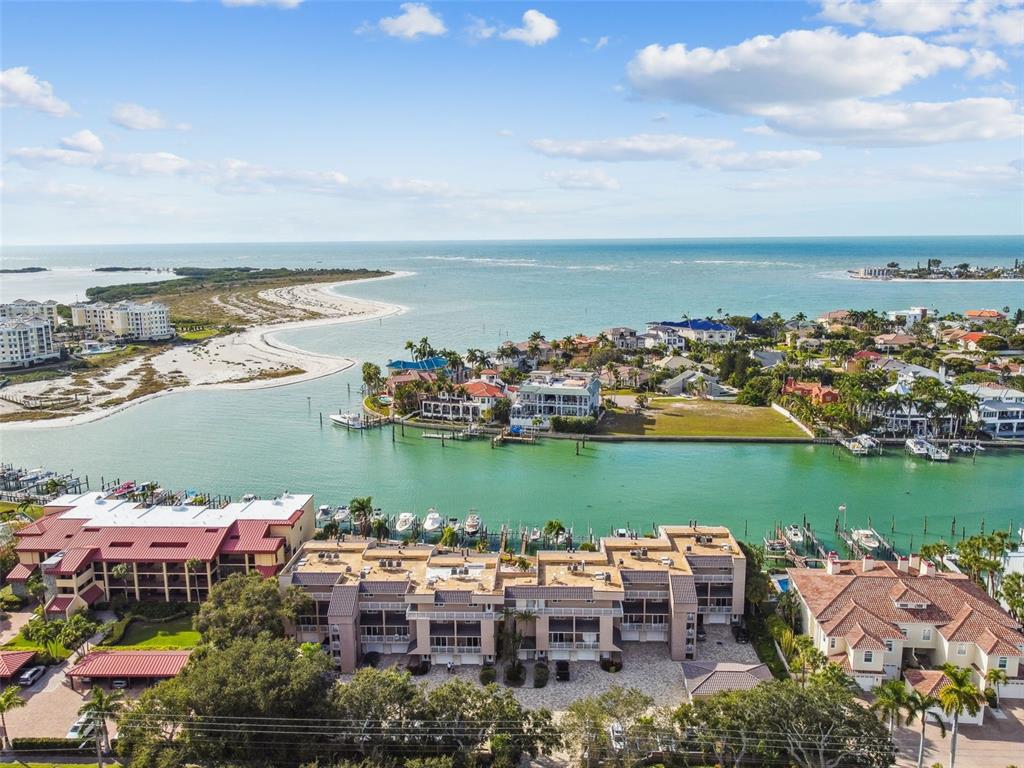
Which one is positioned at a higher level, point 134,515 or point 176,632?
point 134,515

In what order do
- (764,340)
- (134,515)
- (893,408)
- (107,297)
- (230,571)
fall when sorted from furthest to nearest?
(107,297) < (764,340) < (893,408) < (134,515) < (230,571)

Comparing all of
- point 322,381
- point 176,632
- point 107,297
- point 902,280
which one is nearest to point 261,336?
point 322,381

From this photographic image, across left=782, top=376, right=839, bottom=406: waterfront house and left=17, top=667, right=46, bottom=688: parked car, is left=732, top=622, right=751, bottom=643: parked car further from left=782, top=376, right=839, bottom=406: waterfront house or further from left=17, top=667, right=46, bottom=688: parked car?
left=782, top=376, right=839, bottom=406: waterfront house

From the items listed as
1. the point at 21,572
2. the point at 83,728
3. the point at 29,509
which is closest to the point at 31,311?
the point at 29,509

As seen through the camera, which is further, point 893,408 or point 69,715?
point 893,408

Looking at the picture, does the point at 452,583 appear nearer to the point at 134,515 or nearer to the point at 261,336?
the point at 134,515

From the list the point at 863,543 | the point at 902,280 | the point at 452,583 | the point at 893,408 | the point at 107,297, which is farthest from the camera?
the point at 902,280

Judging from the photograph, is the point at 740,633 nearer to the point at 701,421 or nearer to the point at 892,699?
the point at 892,699

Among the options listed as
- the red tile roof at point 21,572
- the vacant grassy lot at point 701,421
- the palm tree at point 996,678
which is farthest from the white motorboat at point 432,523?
the palm tree at point 996,678
